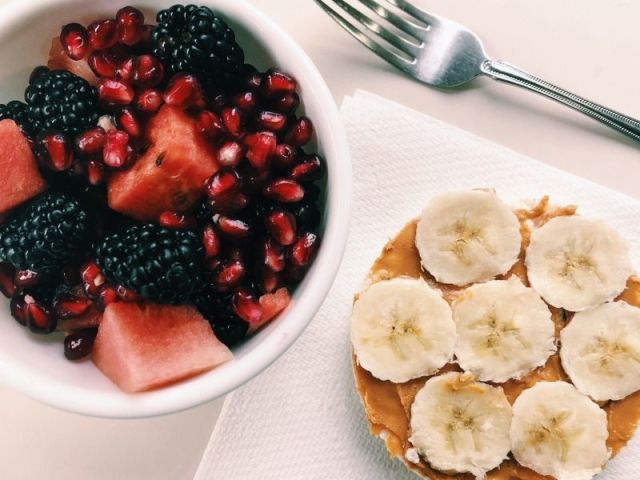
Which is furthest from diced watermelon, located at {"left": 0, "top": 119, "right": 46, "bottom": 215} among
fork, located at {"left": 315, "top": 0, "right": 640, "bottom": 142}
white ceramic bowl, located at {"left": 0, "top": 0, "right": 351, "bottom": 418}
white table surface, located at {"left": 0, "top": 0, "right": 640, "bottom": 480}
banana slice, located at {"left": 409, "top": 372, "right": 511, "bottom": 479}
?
banana slice, located at {"left": 409, "top": 372, "right": 511, "bottom": 479}

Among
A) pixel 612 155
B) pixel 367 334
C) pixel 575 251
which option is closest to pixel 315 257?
pixel 367 334

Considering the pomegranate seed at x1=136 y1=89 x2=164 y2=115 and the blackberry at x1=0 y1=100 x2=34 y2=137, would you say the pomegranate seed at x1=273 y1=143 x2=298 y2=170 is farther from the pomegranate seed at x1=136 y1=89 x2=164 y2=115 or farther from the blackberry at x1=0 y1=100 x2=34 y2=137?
the blackberry at x1=0 y1=100 x2=34 y2=137

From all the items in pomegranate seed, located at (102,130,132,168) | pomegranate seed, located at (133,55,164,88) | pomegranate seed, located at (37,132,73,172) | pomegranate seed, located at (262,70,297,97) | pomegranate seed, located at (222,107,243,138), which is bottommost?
pomegranate seed, located at (37,132,73,172)

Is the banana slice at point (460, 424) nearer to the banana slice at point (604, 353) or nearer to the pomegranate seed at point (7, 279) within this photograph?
the banana slice at point (604, 353)

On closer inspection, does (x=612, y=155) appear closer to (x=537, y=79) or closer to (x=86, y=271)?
(x=537, y=79)

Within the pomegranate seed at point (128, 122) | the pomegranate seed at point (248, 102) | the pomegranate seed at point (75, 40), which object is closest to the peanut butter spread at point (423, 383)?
the pomegranate seed at point (248, 102)

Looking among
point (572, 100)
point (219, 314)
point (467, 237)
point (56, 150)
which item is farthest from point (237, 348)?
point (572, 100)
